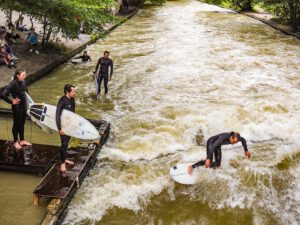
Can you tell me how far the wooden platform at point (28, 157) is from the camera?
28.7 feet

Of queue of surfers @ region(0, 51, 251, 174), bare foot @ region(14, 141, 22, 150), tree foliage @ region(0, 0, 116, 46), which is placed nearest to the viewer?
queue of surfers @ region(0, 51, 251, 174)

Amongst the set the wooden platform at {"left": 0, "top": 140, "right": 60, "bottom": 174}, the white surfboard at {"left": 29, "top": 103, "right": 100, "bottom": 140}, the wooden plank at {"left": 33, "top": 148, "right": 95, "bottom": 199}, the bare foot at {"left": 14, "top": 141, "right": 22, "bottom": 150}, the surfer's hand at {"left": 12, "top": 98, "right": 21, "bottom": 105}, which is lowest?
the wooden platform at {"left": 0, "top": 140, "right": 60, "bottom": 174}

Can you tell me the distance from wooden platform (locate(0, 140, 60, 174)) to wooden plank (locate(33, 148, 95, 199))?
350 millimetres

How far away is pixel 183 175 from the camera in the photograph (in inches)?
350

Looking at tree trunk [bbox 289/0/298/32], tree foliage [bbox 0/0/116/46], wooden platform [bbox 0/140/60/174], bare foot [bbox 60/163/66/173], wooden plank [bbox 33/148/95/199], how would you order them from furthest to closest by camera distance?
tree trunk [bbox 289/0/298/32], tree foliage [bbox 0/0/116/46], wooden platform [bbox 0/140/60/174], bare foot [bbox 60/163/66/173], wooden plank [bbox 33/148/95/199]

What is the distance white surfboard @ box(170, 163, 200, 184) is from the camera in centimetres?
884

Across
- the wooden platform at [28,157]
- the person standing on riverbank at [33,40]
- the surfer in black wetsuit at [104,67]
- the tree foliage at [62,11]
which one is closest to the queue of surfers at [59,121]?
the wooden platform at [28,157]

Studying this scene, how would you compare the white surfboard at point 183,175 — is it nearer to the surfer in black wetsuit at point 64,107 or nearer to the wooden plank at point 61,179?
the wooden plank at point 61,179

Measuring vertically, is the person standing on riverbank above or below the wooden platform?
above

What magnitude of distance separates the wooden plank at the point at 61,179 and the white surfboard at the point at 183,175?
213cm

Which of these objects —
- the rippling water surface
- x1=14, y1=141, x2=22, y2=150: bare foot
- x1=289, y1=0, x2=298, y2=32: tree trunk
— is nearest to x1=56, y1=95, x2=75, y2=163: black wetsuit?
the rippling water surface

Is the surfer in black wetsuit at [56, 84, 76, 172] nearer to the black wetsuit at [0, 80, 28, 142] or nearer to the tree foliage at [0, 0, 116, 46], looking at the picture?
the black wetsuit at [0, 80, 28, 142]

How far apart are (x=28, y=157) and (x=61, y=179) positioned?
1.40 metres

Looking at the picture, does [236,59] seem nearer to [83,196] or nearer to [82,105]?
[82,105]
